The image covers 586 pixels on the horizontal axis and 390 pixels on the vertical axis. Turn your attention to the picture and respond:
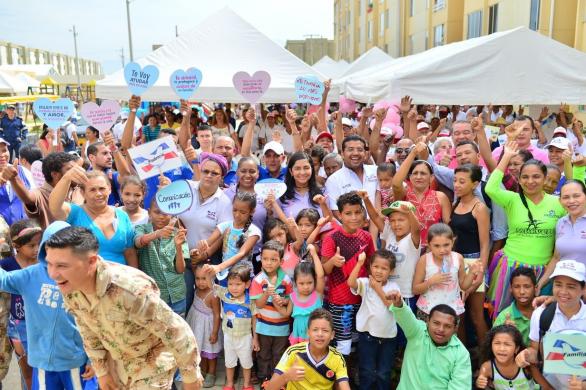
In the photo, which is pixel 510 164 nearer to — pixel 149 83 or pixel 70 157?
pixel 70 157

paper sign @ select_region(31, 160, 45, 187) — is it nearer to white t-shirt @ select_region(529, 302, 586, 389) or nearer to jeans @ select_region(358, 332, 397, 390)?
jeans @ select_region(358, 332, 397, 390)

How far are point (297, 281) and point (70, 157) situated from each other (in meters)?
2.22

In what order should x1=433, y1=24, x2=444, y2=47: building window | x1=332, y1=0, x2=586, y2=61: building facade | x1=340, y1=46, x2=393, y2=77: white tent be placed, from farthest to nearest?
x1=433, y1=24, x2=444, y2=47: building window < x1=340, y1=46, x2=393, y2=77: white tent < x1=332, y1=0, x2=586, y2=61: building facade

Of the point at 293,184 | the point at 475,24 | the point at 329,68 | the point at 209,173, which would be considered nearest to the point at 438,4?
the point at 475,24

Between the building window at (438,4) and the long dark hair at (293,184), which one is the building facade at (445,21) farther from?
the long dark hair at (293,184)

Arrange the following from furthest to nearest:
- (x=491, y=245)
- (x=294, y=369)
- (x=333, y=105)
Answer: (x=333, y=105)
(x=491, y=245)
(x=294, y=369)

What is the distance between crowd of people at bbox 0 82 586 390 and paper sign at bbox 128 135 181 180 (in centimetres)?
20

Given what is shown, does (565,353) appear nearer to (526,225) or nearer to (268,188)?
(526,225)

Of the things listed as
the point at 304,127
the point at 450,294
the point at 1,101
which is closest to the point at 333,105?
the point at 304,127

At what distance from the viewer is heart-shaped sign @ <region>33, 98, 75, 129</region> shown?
5.99 metres

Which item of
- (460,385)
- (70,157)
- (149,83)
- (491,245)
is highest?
(149,83)

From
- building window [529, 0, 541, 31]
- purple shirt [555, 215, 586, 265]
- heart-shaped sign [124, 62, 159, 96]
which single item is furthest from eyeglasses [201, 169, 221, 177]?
building window [529, 0, 541, 31]

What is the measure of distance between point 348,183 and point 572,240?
6.18 feet

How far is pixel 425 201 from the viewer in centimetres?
420
